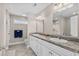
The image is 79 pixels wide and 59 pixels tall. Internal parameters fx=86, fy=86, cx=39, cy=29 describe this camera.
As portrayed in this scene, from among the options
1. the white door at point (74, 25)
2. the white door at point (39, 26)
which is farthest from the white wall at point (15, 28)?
the white door at point (74, 25)

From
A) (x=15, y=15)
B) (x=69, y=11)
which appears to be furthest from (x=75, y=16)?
(x=15, y=15)

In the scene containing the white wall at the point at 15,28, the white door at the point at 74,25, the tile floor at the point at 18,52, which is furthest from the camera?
the white wall at the point at 15,28

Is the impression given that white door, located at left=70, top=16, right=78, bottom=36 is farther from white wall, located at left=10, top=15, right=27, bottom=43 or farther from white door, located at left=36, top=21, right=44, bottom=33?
white wall, located at left=10, top=15, right=27, bottom=43

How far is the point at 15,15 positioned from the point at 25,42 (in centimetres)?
160

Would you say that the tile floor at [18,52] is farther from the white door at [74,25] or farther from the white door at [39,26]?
the white door at [74,25]

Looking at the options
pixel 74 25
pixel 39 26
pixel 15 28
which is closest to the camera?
pixel 74 25

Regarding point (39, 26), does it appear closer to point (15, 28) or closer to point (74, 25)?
point (74, 25)

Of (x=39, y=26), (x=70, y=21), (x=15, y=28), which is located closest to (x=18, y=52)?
(x=39, y=26)

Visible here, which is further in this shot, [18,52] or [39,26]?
[39,26]

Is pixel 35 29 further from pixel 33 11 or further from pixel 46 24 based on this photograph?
pixel 33 11

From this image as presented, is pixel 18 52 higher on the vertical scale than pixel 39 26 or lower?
lower

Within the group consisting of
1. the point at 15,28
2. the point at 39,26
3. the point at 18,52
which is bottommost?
the point at 18,52

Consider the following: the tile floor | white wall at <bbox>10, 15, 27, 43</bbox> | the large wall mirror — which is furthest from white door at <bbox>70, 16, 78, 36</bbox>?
white wall at <bbox>10, 15, 27, 43</bbox>

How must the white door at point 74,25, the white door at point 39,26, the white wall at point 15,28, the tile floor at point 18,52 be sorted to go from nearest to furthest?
1. the white door at point 74,25
2. the tile floor at point 18,52
3. the white door at point 39,26
4. the white wall at point 15,28
